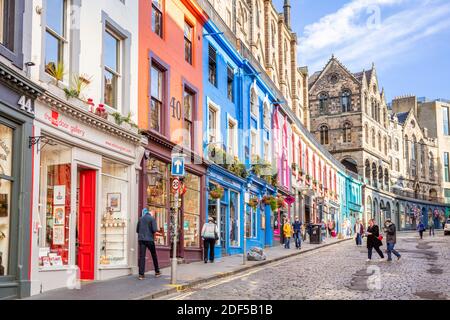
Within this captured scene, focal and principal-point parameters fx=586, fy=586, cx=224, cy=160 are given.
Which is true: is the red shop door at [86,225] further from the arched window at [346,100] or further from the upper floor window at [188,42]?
the arched window at [346,100]

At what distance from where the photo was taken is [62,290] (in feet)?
40.1

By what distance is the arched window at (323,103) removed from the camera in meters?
68.7

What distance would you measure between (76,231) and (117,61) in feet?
15.9

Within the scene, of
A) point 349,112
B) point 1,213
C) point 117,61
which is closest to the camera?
point 1,213

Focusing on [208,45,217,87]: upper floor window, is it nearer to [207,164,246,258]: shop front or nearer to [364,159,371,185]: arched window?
[207,164,246,258]: shop front

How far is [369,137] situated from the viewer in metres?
69.1

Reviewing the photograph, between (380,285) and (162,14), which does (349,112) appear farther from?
(380,285)

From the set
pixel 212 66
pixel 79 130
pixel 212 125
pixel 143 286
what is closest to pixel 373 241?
pixel 212 125

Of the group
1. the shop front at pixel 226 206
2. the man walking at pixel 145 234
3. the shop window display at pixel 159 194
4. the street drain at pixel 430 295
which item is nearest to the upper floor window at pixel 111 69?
the shop window display at pixel 159 194

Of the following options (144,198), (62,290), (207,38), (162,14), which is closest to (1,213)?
(62,290)

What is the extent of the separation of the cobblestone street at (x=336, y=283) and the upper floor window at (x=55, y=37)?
567 centimetres

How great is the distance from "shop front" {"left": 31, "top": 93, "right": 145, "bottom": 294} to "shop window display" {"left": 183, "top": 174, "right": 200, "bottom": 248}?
4.21 m

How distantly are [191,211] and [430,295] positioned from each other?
34.4 ft

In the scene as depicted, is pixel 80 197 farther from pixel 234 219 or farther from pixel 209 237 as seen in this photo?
pixel 234 219
